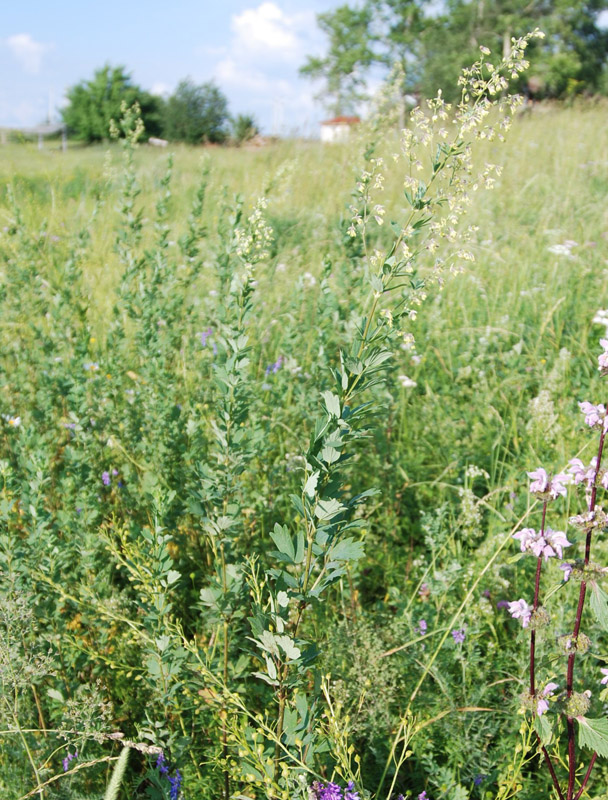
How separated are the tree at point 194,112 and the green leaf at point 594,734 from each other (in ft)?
71.8

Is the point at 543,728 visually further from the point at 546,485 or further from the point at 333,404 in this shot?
the point at 333,404

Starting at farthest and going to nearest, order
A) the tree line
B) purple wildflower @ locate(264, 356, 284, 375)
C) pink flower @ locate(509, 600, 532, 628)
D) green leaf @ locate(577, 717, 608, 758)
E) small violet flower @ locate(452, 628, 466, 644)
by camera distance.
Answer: the tree line → purple wildflower @ locate(264, 356, 284, 375) → small violet flower @ locate(452, 628, 466, 644) → pink flower @ locate(509, 600, 532, 628) → green leaf @ locate(577, 717, 608, 758)

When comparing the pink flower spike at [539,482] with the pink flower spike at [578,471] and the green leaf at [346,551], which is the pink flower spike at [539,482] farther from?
the green leaf at [346,551]

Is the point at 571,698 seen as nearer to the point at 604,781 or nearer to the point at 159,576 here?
the point at 604,781

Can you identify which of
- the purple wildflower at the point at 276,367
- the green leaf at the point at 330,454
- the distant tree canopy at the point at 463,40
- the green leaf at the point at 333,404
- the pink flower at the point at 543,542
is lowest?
the pink flower at the point at 543,542

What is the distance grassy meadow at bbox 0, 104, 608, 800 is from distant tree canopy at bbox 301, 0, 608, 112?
91.7 feet

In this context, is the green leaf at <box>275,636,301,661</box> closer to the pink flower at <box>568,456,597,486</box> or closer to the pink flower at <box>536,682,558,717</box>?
the pink flower at <box>536,682,558,717</box>

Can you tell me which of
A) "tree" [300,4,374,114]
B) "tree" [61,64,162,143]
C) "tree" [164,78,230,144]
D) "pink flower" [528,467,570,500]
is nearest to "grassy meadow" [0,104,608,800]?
"pink flower" [528,467,570,500]

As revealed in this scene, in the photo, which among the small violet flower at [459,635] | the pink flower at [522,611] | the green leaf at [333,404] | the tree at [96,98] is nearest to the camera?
the green leaf at [333,404]

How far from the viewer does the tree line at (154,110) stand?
68.5ft

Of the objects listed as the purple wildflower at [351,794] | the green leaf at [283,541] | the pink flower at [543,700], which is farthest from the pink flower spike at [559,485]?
the purple wildflower at [351,794]

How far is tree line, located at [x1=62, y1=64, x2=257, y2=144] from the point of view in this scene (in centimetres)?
2088

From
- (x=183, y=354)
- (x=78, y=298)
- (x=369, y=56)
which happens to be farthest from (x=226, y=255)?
(x=369, y=56)

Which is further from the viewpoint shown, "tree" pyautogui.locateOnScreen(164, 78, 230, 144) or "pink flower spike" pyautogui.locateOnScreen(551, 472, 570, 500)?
"tree" pyautogui.locateOnScreen(164, 78, 230, 144)
